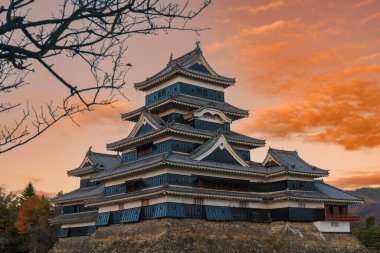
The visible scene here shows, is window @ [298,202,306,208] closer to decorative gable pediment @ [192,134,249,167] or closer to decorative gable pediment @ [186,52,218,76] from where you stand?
decorative gable pediment @ [192,134,249,167]

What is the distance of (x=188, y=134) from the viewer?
133 ft

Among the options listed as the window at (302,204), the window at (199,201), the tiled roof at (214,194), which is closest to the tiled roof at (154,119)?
the tiled roof at (214,194)

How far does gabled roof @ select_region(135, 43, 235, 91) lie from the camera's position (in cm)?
4547

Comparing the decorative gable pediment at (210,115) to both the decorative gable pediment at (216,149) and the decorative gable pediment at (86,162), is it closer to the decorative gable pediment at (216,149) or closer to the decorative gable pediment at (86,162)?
the decorative gable pediment at (216,149)

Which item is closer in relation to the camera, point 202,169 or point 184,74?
point 202,169

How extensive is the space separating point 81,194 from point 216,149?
70.4ft

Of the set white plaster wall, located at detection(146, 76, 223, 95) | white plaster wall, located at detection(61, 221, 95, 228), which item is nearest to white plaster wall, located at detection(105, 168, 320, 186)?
white plaster wall, located at detection(61, 221, 95, 228)

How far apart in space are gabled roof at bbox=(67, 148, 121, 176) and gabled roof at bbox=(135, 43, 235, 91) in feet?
45.4

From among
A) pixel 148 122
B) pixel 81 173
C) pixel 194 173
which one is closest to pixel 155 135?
pixel 148 122

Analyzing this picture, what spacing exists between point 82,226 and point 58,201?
246 inches

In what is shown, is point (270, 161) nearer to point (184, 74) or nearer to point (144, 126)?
point (184, 74)

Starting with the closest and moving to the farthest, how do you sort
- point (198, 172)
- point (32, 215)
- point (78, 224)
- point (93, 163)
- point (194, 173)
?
point (194, 173) → point (198, 172) → point (78, 224) → point (93, 163) → point (32, 215)

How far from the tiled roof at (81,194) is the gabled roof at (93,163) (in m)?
2.30

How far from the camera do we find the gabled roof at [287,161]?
4528cm
